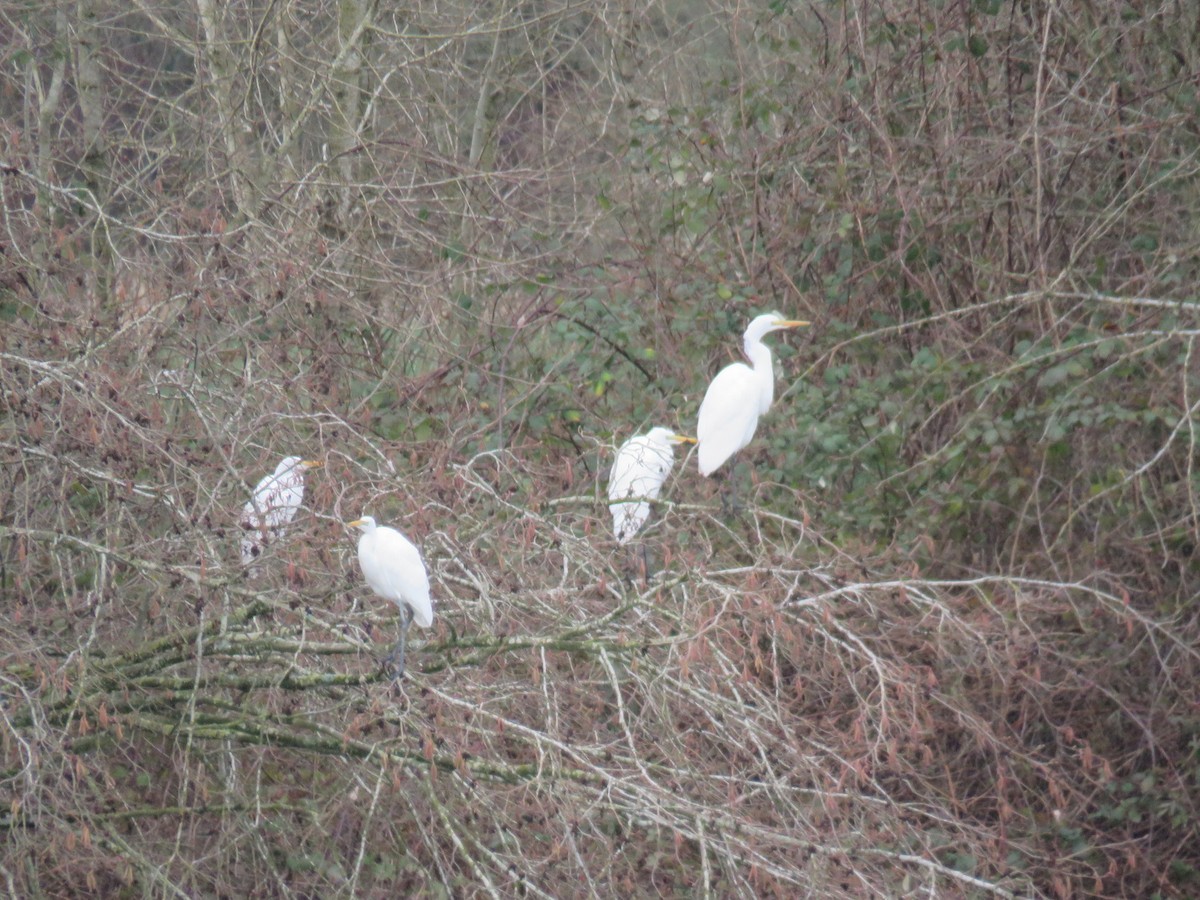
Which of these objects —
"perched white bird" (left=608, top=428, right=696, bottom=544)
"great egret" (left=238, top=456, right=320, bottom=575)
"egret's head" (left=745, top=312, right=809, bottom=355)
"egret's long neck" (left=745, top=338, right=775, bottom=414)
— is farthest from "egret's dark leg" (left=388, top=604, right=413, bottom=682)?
"egret's head" (left=745, top=312, right=809, bottom=355)

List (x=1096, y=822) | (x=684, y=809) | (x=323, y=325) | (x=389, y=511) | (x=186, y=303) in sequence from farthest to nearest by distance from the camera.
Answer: (x=1096, y=822) < (x=323, y=325) < (x=389, y=511) < (x=186, y=303) < (x=684, y=809)

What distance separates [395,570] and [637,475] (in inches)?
62.8

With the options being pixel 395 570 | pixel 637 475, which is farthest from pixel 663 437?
pixel 395 570

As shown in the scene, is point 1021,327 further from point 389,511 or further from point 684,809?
point 684,809

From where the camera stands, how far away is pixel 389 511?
622 centimetres

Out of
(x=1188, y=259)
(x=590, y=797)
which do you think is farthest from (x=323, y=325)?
(x=1188, y=259)

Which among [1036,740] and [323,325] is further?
[1036,740]

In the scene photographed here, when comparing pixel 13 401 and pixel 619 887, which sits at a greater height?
pixel 13 401

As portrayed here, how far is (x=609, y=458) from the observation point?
6.92m

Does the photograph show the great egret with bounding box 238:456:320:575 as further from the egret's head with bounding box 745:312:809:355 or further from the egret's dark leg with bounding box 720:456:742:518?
the egret's head with bounding box 745:312:809:355

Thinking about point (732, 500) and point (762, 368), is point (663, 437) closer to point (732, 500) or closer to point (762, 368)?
point (732, 500)

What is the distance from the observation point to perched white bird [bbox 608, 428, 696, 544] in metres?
5.58

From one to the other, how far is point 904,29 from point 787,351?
6.09 feet

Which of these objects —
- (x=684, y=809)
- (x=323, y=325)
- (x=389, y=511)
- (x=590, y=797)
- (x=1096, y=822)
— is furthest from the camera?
(x=1096, y=822)
